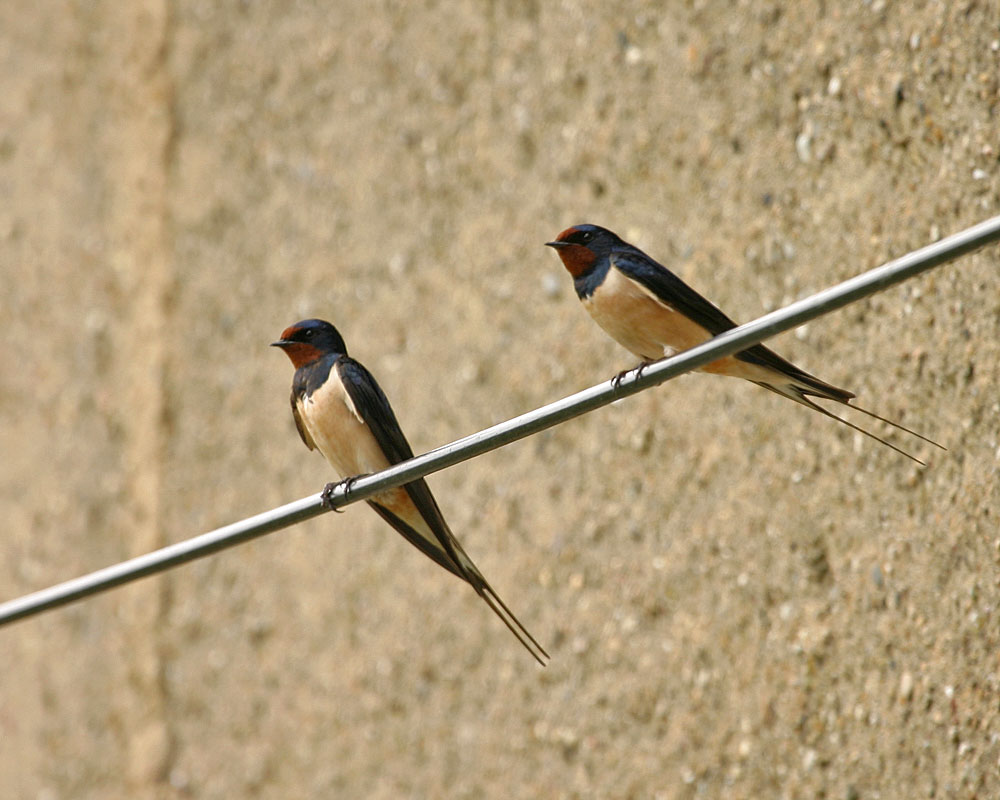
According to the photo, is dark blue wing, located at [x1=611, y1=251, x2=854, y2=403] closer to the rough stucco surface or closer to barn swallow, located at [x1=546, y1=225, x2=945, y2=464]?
barn swallow, located at [x1=546, y1=225, x2=945, y2=464]

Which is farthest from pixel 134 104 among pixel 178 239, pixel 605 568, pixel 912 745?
pixel 912 745

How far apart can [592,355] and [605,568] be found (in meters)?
0.60

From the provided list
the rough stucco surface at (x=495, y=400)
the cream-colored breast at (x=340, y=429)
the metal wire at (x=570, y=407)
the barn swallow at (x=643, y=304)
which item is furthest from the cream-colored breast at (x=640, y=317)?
the rough stucco surface at (x=495, y=400)

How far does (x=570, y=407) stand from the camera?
184cm

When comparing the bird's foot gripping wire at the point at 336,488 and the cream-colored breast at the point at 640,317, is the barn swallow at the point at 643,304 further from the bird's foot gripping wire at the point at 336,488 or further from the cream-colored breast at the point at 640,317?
the bird's foot gripping wire at the point at 336,488

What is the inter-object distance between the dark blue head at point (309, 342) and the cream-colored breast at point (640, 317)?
0.65 m

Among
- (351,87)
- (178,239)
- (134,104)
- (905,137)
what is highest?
(134,104)

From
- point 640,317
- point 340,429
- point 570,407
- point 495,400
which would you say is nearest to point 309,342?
point 340,429

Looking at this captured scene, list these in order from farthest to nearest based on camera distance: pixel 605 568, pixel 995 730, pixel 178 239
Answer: pixel 178 239
pixel 605 568
pixel 995 730

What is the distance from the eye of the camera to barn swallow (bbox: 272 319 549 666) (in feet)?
9.07

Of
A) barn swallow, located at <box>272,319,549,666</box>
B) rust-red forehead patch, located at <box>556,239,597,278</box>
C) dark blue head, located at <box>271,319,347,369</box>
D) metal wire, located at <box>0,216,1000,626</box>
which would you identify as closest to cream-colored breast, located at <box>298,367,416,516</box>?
barn swallow, located at <box>272,319,549,666</box>

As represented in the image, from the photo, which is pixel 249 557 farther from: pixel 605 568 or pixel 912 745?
pixel 912 745

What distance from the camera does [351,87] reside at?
4.66 m

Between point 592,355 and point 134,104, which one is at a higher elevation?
point 134,104
